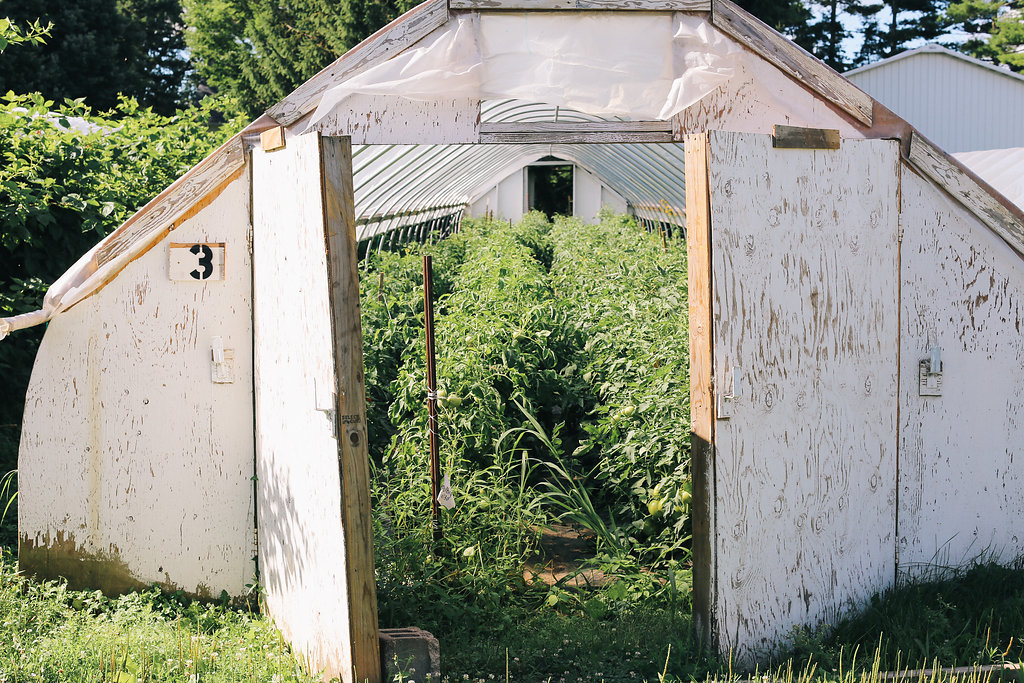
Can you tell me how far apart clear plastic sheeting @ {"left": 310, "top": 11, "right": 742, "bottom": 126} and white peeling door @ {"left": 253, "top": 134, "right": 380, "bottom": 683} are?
843 millimetres

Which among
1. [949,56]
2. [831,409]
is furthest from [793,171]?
[949,56]

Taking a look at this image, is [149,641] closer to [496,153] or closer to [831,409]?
[831,409]

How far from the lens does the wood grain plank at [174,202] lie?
4469 millimetres

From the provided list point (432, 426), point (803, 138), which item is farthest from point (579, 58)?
point (432, 426)

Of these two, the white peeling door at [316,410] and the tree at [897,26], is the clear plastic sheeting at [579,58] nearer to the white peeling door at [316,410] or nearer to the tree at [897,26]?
the white peeling door at [316,410]

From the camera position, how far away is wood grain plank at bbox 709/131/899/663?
13.1ft

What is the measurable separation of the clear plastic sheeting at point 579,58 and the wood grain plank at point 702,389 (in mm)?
744

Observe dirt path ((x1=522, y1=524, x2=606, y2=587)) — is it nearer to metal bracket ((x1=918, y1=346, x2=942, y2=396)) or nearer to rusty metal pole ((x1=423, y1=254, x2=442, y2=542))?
rusty metal pole ((x1=423, y1=254, x2=442, y2=542))

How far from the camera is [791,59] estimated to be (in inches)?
179

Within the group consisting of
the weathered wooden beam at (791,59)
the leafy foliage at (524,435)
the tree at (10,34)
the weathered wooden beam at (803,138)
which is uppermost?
the tree at (10,34)

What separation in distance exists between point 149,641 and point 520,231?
39.6ft

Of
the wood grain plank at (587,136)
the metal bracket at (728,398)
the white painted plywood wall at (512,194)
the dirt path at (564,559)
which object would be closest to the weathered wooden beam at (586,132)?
the wood grain plank at (587,136)

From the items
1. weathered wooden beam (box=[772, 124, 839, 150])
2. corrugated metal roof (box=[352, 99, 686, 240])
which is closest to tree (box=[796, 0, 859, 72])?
corrugated metal roof (box=[352, 99, 686, 240])

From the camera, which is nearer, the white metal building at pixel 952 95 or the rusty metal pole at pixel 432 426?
the rusty metal pole at pixel 432 426
